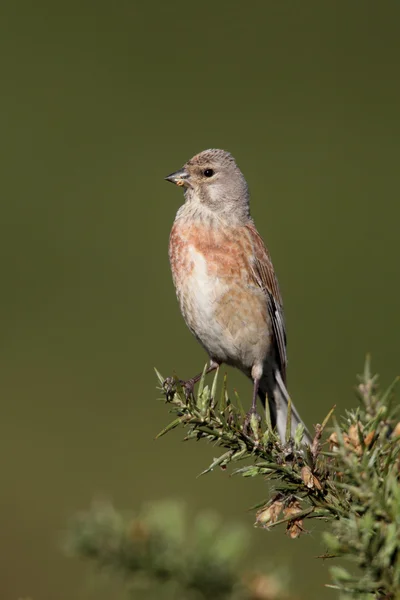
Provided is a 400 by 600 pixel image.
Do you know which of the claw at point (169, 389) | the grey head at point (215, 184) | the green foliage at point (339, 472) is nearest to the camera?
the green foliage at point (339, 472)

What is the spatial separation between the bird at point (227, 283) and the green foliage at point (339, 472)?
119 cm

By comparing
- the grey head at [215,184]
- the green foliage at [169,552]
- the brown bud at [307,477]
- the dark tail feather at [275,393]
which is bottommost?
the green foliage at [169,552]

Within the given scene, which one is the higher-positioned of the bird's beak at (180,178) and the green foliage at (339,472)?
the bird's beak at (180,178)

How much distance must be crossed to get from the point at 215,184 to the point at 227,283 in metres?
0.55

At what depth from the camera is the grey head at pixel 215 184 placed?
3189mm

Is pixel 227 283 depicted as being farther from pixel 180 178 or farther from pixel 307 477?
pixel 307 477

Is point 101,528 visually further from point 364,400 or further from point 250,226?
point 250,226

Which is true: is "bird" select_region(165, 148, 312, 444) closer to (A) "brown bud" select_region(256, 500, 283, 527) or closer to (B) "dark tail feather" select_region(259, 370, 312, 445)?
(B) "dark tail feather" select_region(259, 370, 312, 445)

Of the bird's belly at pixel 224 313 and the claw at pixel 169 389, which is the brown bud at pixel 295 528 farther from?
the bird's belly at pixel 224 313

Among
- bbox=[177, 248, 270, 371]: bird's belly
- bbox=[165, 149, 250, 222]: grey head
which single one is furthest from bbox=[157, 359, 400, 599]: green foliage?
bbox=[165, 149, 250, 222]: grey head

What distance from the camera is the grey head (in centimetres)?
319

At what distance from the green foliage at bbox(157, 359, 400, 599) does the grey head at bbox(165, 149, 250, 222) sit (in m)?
1.58

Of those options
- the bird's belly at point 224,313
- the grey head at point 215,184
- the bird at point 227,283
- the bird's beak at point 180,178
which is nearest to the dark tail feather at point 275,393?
the bird at point 227,283

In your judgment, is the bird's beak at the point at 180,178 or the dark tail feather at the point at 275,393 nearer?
the dark tail feather at the point at 275,393
